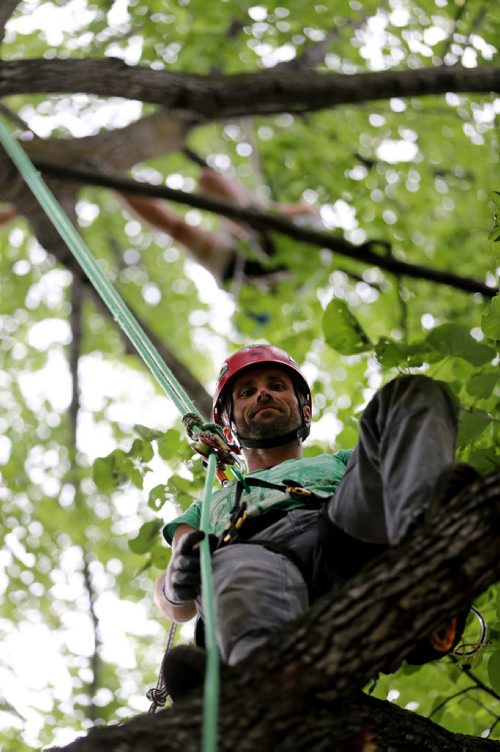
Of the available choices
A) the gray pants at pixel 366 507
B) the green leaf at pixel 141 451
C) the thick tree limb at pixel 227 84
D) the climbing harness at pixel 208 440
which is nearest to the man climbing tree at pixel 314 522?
the gray pants at pixel 366 507

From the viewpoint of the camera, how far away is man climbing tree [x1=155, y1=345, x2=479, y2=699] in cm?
227

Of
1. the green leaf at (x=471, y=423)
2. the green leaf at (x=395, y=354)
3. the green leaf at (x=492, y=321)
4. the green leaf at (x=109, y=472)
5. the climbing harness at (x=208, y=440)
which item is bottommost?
the green leaf at (x=109, y=472)

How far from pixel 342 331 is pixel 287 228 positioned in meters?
2.28

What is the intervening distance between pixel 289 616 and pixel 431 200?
6.23 metres

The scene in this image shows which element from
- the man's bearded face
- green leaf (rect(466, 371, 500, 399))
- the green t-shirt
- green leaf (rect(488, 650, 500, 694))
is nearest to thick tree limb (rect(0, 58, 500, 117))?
the man's bearded face

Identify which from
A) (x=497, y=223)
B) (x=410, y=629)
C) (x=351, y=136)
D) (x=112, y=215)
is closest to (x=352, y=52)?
(x=351, y=136)

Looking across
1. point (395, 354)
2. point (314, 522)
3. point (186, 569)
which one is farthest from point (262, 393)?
point (186, 569)

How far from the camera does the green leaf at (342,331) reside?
117 inches

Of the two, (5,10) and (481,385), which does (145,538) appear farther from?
(5,10)

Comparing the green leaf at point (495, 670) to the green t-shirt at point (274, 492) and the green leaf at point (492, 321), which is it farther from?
the green leaf at point (492, 321)

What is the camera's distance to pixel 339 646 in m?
1.90

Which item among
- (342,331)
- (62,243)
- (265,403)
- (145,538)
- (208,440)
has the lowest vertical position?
(145,538)

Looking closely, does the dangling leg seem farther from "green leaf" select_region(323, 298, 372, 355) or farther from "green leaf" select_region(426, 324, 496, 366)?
"green leaf" select_region(323, 298, 372, 355)

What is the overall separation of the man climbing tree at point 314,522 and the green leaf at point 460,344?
0.10 m
